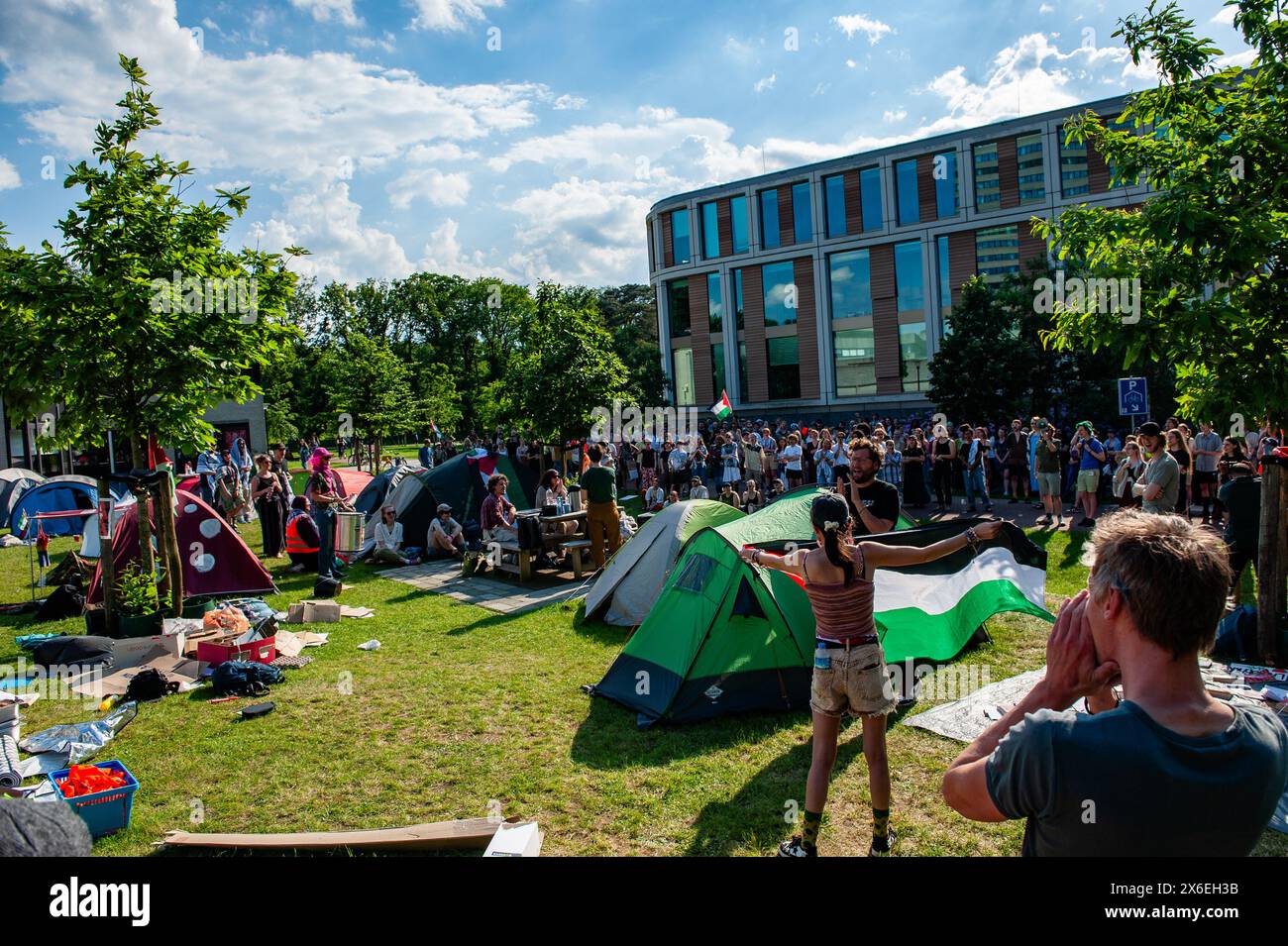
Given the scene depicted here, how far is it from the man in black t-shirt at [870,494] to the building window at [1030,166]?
110 feet

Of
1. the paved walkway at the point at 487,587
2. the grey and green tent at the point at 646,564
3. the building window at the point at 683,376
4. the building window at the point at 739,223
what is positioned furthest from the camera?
the building window at the point at 683,376

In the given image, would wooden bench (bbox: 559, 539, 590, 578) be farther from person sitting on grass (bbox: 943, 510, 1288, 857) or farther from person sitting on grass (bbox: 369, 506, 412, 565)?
person sitting on grass (bbox: 943, 510, 1288, 857)

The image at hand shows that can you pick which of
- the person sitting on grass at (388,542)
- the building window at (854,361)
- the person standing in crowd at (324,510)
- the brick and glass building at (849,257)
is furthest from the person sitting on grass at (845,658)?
the building window at (854,361)

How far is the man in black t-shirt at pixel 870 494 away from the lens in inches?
248

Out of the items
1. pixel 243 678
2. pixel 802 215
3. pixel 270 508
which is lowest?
pixel 243 678

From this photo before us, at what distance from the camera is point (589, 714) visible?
23.0 feet

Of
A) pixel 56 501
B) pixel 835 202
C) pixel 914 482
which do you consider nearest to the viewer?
pixel 914 482

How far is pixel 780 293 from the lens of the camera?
4228cm

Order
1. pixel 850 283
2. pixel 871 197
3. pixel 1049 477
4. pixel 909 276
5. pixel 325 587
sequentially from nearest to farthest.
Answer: pixel 325 587
pixel 1049 477
pixel 909 276
pixel 871 197
pixel 850 283

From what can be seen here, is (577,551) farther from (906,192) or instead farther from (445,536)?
(906,192)

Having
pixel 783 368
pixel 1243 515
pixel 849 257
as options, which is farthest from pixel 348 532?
pixel 849 257

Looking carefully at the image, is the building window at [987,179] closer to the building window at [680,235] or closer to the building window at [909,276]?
the building window at [909,276]

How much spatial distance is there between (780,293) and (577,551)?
3236 cm
